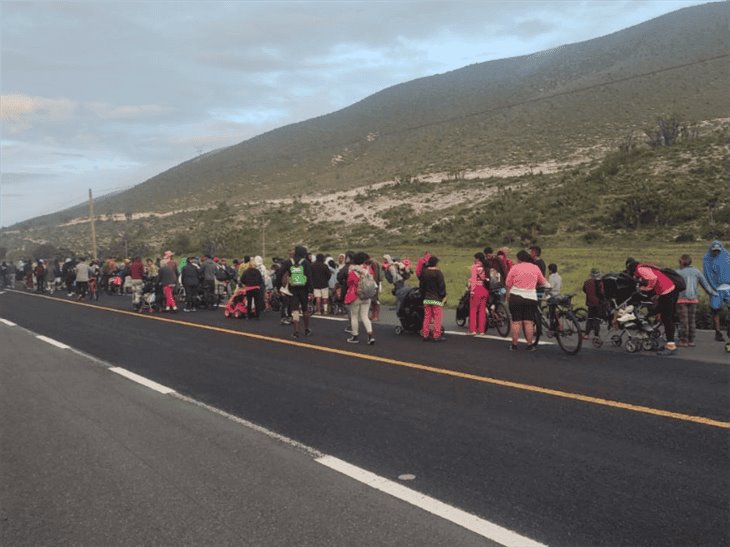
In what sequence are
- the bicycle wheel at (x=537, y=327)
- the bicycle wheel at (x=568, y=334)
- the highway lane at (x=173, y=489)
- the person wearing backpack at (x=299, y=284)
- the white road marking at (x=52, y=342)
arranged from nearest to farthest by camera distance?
the highway lane at (x=173, y=489) < the bicycle wheel at (x=568, y=334) < the bicycle wheel at (x=537, y=327) < the white road marking at (x=52, y=342) < the person wearing backpack at (x=299, y=284)

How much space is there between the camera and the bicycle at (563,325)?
10562 millimetres

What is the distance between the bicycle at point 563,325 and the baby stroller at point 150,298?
13.5 m

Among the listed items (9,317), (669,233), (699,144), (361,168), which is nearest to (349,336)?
(9,317)

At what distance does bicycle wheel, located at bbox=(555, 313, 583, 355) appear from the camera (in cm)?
1051

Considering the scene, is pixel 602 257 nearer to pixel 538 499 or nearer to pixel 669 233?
pixel 669 233

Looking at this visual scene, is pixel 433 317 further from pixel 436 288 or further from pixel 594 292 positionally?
pixel 594 292

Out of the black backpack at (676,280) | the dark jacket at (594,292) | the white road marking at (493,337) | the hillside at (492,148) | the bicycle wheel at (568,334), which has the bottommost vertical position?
the white road marking at (493,337)

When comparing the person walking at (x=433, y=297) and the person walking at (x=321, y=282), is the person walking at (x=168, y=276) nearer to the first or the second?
the person walking at (x=321, y=282)

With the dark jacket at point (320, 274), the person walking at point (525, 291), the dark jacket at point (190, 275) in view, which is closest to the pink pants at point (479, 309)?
the person walking at point (525, 291)

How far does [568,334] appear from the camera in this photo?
10781 millimetres

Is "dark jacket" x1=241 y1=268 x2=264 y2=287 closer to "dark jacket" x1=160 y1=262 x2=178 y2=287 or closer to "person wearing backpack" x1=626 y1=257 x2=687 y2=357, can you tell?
"dark jacket" x1=160 y1=262 x2=178 y2=287

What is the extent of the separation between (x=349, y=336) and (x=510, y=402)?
656 cm

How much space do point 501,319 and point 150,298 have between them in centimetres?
1252

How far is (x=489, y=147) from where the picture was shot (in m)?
75.4
